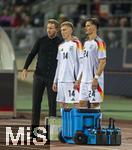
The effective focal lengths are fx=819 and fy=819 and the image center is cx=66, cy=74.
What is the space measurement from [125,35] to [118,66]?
183 cm

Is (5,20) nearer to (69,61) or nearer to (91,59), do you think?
(69,61)

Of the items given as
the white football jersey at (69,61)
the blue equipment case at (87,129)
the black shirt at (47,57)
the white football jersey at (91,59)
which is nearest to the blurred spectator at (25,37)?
the black shirt at (47,57)

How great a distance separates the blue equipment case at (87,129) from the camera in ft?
43.4

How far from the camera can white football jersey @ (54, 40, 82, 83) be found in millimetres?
14047

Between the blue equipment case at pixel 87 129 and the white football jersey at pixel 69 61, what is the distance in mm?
725

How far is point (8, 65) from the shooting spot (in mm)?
18844

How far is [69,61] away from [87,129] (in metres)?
1.35

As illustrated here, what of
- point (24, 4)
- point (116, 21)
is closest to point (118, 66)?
point (116, 21)

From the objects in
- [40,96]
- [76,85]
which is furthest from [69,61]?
[40,96]

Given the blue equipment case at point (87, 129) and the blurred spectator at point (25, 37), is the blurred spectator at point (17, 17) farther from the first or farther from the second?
the blue equipment case at point (87, 129)

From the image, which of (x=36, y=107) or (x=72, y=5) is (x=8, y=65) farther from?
(x=72, y=5)

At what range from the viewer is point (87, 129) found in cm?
1336

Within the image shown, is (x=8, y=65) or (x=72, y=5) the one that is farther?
→ (x=72, y=5)

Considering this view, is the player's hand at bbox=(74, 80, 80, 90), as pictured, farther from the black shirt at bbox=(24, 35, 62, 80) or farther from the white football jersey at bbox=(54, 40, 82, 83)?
the black shirt at bbox=(24, 35, 62, 80)
